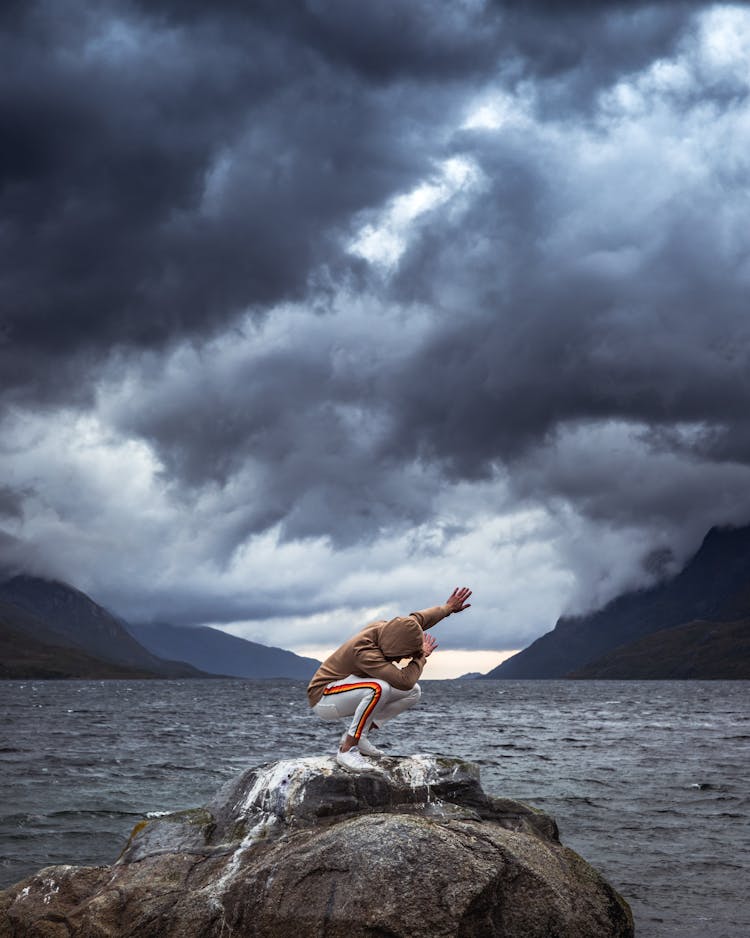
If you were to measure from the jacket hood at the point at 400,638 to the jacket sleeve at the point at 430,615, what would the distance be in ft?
0.57

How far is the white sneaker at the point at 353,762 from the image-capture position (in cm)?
1244

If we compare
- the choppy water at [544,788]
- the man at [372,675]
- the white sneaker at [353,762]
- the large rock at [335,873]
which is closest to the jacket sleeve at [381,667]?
the man at [372,675]

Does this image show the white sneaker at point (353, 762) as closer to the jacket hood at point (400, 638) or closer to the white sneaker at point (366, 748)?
the white sneaker at point (366, 748)

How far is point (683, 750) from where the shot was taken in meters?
45.1

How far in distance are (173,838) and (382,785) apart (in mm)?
2936

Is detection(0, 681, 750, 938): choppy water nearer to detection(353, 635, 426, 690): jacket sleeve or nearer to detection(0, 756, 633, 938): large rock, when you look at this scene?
detection(0, 756, 633, 938): large rock

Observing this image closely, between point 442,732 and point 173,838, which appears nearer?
point 173,838

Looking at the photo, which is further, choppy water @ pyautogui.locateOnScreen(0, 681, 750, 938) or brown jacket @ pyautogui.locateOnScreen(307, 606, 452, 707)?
choppy water @ pyautogui.locateOnScreen(0, 681, 750, 938)

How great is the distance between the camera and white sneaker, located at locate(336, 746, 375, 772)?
12438 mm

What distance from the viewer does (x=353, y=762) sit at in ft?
41.0

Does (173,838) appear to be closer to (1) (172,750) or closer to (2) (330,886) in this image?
(2) (330,886)

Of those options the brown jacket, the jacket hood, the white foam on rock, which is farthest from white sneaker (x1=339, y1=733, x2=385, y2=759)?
the jacket hood

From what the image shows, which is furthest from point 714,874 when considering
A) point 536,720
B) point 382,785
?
point 536,720

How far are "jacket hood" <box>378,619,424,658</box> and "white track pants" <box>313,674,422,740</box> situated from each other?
1.47 feet
